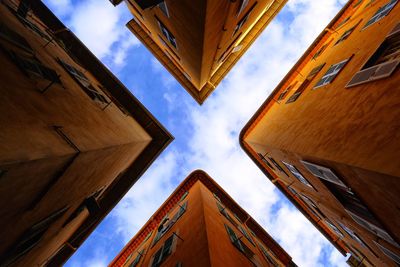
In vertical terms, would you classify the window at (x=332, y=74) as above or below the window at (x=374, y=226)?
above

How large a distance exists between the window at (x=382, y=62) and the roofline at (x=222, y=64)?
11.4 m

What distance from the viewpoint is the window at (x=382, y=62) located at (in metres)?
5.19

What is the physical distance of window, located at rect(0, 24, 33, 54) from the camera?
4.43 metres

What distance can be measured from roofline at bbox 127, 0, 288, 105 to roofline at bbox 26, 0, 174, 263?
7.43 meters

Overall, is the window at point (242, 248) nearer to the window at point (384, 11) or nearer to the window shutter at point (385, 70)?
the window shutter at point (385, 70)

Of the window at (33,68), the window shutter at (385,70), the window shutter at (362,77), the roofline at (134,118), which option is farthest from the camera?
the roofline at (134,118)

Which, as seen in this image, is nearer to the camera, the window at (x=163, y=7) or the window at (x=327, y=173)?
the window at (x=327, y=173)

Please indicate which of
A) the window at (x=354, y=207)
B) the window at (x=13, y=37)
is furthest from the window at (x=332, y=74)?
the window at (x=13, y=37)

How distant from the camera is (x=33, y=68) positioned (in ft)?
16.0

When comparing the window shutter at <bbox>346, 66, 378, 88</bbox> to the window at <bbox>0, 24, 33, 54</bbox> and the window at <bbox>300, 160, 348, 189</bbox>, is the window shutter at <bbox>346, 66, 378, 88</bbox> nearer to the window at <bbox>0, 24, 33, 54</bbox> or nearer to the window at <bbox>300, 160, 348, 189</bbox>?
the window at <bbox>300, 160, 348, 189</bbox>

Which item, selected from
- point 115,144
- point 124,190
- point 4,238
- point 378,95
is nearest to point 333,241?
point 124,190

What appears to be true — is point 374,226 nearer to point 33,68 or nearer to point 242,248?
point 242,248

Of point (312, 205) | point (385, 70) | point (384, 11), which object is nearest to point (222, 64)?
point (312, 205)

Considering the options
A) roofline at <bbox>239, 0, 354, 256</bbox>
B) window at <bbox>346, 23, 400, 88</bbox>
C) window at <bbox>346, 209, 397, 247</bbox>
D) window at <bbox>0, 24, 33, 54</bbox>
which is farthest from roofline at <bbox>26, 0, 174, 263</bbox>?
window at <bbox>346, 23, 400, 88</bbox>
